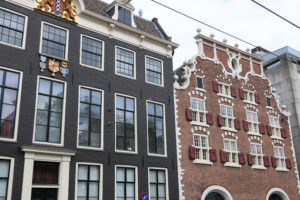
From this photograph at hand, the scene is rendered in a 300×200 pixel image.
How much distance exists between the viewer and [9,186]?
14.4 m

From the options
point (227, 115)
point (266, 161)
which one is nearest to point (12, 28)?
point (227, 115)

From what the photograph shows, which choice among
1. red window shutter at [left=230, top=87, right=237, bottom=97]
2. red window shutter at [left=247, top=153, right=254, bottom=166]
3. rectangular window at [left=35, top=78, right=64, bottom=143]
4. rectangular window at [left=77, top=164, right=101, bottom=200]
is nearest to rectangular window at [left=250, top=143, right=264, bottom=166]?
red window shutter at [left=247, top=153, right=254, bottom=166]

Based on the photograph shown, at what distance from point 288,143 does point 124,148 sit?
17062 mm

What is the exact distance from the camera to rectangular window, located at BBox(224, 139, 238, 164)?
24.1m

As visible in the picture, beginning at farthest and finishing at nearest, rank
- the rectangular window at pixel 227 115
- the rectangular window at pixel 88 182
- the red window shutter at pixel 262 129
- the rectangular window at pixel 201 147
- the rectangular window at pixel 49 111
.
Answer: the red window shutter at pixel 262 129 < the rectangular window at pixel 227 115 < the rectangular window at pixel 201 147 < the rectangular window at pixel 88 182 < the rectangular window at pixel 49 111

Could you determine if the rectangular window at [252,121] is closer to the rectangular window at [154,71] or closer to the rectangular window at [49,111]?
the rectangular window at [154,71]

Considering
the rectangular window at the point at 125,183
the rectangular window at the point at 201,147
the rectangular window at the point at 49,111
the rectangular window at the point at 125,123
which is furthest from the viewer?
the rectangular window at the point at 201,147

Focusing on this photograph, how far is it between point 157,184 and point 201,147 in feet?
15.3

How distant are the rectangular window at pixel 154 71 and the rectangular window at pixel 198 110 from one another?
315 centimetres

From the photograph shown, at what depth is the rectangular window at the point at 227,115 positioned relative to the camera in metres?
25.0

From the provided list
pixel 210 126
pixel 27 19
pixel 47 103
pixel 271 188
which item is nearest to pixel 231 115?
pixel 210 126

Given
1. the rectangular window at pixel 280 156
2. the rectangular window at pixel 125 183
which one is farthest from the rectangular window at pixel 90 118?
the rectangular window at pixel 280 156

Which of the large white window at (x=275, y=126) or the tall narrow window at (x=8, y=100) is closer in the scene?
the tall narrow window at (x=8, y=100)

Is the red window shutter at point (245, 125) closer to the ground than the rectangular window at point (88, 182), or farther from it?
farther from it
